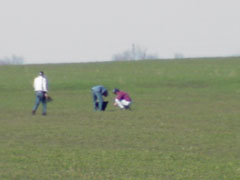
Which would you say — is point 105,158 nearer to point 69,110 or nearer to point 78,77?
point 69,110

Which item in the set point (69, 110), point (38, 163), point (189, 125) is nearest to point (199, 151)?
point (38, 163)

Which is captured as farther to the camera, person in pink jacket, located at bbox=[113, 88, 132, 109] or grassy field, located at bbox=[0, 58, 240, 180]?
person in pink jacket, located at bbox=[113, 88, 132, 109]

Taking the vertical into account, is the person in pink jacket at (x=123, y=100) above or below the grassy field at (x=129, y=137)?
above

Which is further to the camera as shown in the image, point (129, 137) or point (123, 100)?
point (123, 100)

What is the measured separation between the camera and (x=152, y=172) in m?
11.5

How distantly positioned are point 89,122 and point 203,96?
588 inches

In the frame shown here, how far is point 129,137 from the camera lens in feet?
53.8

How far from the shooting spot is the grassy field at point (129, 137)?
462 inches

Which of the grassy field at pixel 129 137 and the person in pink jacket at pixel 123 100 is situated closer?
the grassy field at pixel 129 137

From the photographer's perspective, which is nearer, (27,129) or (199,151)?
(199,151)

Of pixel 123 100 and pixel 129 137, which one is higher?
pixel 123 100

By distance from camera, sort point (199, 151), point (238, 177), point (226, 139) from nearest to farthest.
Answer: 1. point (238, 177)
2. point (199, 151)
3. point (226, 139)

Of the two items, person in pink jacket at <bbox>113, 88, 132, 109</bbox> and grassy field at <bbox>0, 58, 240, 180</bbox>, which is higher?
person in pink jacket at <bbox>113, 88, 132, 109</bbox>

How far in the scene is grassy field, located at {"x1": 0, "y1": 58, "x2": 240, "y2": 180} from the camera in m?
11.7
